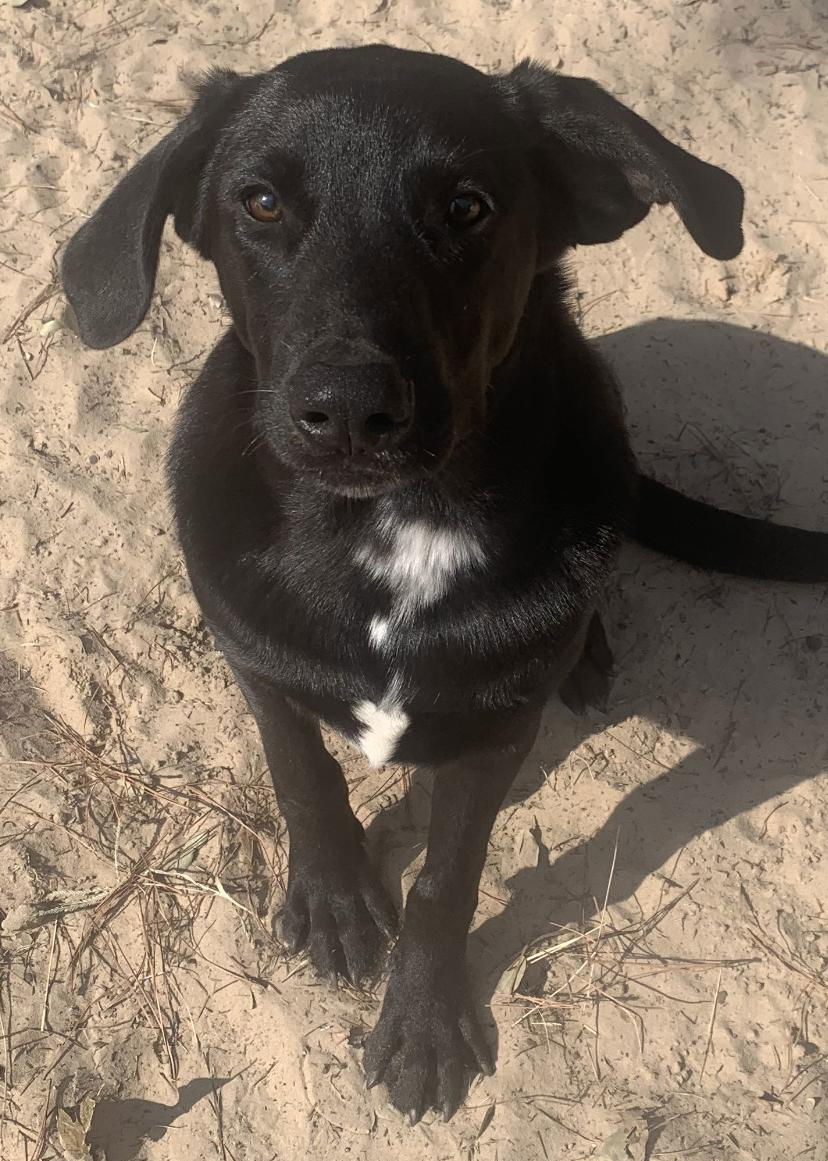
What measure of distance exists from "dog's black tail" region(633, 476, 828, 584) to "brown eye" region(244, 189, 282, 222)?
1.29 metres

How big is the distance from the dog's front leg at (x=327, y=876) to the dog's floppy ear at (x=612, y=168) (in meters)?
1.11

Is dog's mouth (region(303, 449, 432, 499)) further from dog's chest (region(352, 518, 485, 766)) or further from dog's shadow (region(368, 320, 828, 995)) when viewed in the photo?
dog's shadow (region(368, 320, 828, 995))

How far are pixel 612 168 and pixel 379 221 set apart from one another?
443 millimetres

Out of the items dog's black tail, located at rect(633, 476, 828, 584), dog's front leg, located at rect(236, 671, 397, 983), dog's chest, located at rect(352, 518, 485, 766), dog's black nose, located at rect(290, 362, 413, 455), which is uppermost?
dog's black nose, located at rect(290, 362, 413, 455)

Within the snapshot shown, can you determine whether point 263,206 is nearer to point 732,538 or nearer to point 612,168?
point 612,168

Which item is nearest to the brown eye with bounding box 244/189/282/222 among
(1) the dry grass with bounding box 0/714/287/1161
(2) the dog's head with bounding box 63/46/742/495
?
(2) the dog's head with bounding box 63/46/742/495

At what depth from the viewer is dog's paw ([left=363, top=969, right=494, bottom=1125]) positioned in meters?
2.20

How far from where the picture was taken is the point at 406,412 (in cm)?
141

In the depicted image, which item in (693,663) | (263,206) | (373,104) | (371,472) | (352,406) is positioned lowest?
(693,663)

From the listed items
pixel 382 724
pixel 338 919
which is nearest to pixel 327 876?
pixel 338 919

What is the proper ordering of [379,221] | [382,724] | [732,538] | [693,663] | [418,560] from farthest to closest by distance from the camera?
[693,663]
[732,538]
[382,724]
[418,560]
[379,221]

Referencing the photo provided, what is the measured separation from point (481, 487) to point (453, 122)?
1.80 ft

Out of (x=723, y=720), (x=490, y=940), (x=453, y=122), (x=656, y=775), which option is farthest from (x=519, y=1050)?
(x=453, y=122)

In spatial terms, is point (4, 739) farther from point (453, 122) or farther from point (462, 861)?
point (453, 122)
